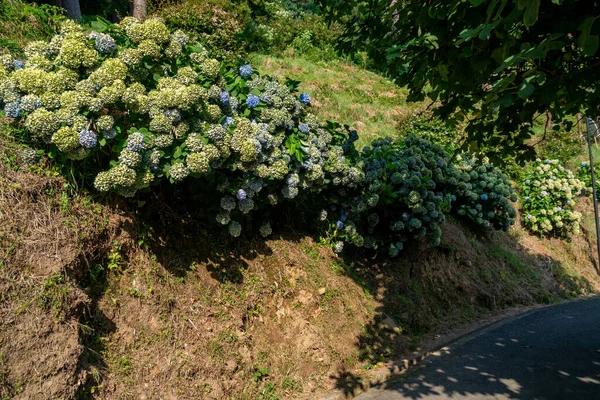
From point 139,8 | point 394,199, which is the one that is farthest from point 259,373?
point 139,8

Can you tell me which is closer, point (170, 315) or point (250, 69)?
point (170, 315)

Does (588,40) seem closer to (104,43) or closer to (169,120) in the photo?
(169,120)

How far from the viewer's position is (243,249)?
266 inches

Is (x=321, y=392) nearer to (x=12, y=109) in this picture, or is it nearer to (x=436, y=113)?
(x=436, y=113)

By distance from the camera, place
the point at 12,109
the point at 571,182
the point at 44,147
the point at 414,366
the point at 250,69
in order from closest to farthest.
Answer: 1. the point at 12,109
2. the point at 44,147
3. the point at 250,69
4. the point at 414,366
5. the point at 571,182

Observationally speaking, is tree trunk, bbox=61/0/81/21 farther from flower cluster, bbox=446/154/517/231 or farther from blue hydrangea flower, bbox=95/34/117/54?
flower cluster, bbox=446/154/517/231

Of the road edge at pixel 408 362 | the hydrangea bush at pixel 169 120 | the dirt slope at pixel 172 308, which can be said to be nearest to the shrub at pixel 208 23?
the hydrangea bush at pixel 169 120

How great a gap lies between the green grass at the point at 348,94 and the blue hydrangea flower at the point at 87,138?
7.88 m

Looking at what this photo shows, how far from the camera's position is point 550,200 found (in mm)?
15992

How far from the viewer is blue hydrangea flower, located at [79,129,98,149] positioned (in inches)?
185

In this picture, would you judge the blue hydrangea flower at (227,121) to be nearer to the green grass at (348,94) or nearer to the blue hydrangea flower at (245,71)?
the blue hydrangea flower at (245,71)

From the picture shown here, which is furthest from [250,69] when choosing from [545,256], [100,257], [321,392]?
[545,256]

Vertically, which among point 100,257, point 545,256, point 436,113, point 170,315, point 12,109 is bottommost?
point 545,256

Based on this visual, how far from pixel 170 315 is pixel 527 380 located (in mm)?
4605
